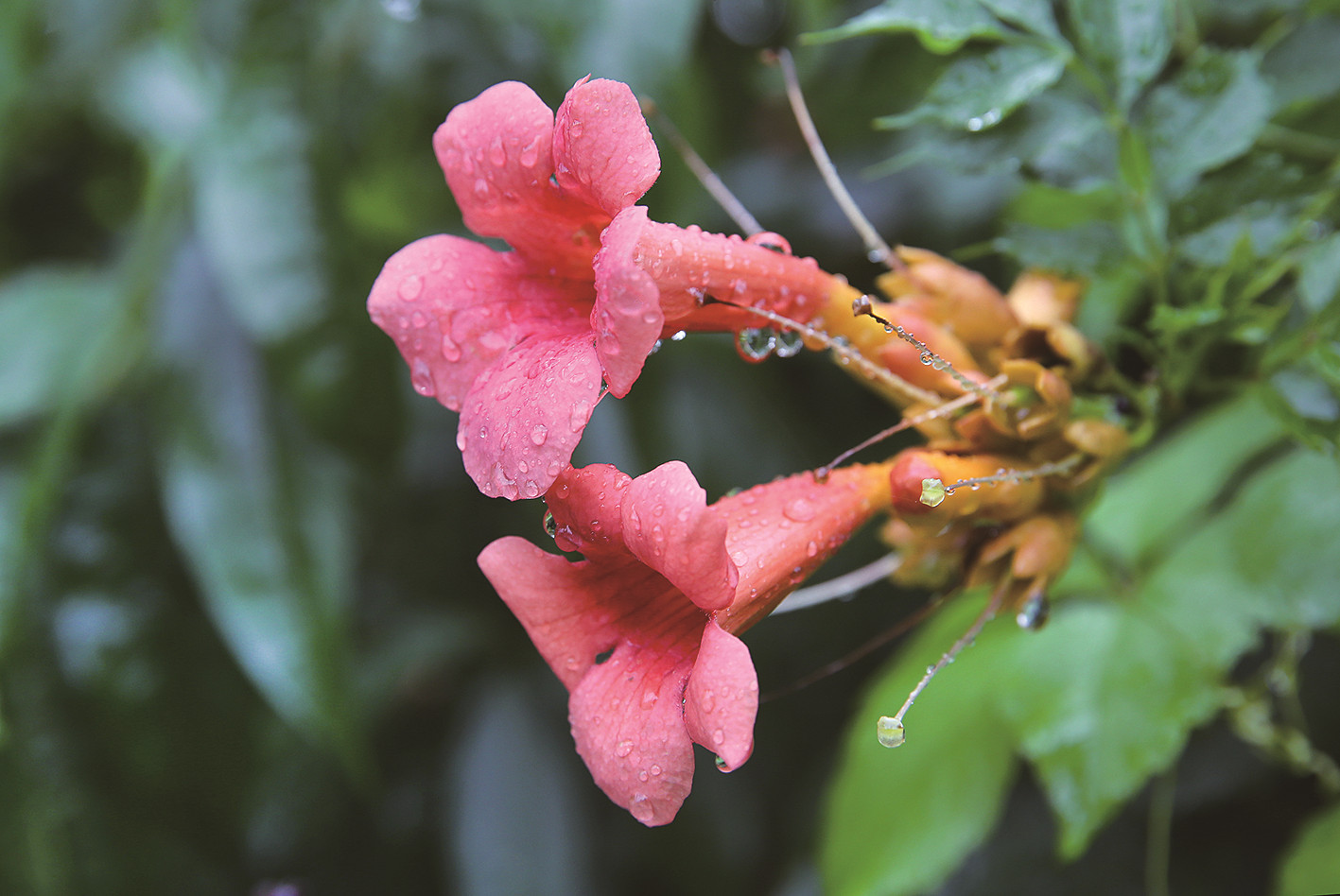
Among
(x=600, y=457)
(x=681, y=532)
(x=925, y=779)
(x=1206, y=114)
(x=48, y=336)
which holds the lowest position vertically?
(x=925, y=779)

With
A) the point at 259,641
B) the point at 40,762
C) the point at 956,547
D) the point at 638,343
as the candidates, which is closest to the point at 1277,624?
the point at 956,547

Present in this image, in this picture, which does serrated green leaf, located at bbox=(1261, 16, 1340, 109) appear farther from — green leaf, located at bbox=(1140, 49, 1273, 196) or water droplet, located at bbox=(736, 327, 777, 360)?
water droplet, located at bbox=(736, 327, 777, 360)

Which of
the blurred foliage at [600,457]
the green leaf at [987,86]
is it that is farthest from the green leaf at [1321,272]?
the green leaf at [987,86]

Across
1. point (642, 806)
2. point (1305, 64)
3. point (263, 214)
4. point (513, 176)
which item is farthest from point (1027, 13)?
point (263, 214)

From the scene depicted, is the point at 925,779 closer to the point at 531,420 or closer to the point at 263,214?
the point at 531,420

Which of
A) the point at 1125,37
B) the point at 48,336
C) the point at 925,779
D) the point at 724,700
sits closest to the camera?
the point at 724,700

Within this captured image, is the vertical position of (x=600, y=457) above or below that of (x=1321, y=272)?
below
